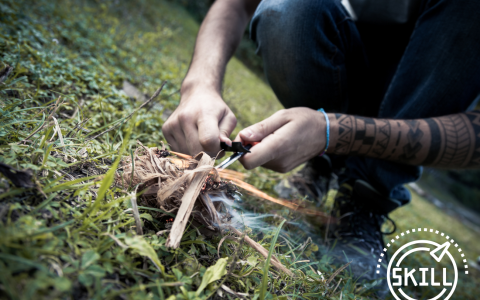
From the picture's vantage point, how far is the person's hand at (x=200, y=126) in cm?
125

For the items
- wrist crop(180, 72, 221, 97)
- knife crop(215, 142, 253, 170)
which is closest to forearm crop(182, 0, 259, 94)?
wrist crop(180, 72, 221, 97)

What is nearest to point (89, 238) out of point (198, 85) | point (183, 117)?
point (183, 117)

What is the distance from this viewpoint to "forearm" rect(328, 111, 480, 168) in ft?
5.55

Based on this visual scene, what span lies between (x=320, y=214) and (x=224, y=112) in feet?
3.58

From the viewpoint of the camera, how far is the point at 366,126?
67.9 inches

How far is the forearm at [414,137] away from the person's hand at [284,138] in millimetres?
214

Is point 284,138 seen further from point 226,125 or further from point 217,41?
point 217,41

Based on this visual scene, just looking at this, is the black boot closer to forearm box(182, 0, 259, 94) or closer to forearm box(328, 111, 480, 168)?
forearm box(328, 111, 480, 168)

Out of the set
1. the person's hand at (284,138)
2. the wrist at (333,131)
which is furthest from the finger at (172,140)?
the wrist at (333,131)

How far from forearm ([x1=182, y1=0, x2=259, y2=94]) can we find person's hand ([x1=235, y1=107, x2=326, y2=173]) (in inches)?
20.1

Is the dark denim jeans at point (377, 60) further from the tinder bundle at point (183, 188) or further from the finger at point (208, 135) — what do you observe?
the tinder bundle at point (183, 188)

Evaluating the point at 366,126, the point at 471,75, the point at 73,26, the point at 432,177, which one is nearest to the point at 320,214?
the point at 366,126

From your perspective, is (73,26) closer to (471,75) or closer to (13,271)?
(13,271)

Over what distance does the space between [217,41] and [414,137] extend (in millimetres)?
1528
